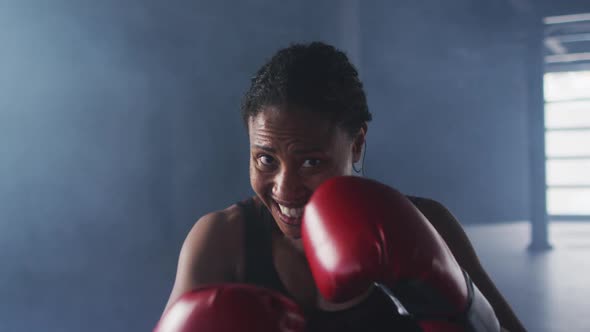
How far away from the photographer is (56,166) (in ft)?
6.51

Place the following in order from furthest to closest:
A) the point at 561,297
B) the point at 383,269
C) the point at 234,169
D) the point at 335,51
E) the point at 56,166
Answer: the point at 234,169 < the point at 56,166 < the point at 561,297 < the point at 335,51 < the point at 383,269

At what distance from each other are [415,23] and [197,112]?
3.01 feet

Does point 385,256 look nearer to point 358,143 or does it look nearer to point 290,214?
point 290,214

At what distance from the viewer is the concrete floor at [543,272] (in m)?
1.84

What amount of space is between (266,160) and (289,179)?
71mm

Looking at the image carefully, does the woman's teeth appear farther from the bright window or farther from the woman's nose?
the bright window

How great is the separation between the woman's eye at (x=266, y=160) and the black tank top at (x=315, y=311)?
155 mm

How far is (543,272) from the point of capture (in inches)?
74.4

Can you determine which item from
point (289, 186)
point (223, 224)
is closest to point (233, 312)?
point (289, 186)

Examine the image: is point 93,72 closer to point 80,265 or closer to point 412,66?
point 80,265

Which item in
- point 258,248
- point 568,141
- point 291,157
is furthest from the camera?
point 568,141

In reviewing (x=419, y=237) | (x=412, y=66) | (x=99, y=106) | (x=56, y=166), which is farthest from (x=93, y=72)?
(x=419, y=237)

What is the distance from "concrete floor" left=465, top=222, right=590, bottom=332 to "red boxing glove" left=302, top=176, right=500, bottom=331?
1.28 metres

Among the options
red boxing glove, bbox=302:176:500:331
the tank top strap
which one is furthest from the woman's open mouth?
red boxing glove, bbox=302:176:500:331
